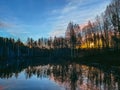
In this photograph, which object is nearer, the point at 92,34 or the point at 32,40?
the point at 92,34

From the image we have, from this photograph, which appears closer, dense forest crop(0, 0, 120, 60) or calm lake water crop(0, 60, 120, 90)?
calm lake water crop(0, 60, 120, 90)

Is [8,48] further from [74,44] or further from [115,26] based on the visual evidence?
[115,26]

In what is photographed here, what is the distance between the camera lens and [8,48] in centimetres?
A: 15150

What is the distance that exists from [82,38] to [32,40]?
69411 millimetres

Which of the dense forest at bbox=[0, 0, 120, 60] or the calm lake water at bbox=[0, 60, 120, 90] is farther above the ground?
the dense forest at bbox=[0, 0, 120, 60]

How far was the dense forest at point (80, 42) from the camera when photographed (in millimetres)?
77956

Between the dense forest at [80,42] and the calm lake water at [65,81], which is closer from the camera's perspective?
the calm lake water at [65,81]

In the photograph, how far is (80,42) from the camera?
122812mm

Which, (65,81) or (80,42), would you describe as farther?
(80,42)

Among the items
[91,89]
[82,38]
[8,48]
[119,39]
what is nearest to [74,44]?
[82,38]

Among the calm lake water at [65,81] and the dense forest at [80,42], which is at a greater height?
the dense forest at [80,42]

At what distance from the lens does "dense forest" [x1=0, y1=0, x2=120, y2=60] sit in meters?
78.0

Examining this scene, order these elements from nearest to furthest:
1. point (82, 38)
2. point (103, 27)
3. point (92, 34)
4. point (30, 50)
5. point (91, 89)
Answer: point (91, 89), point (103, 27), point (92, 34), point (82, 38), point (30, 50)

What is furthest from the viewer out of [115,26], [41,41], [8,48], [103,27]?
[41,41]
